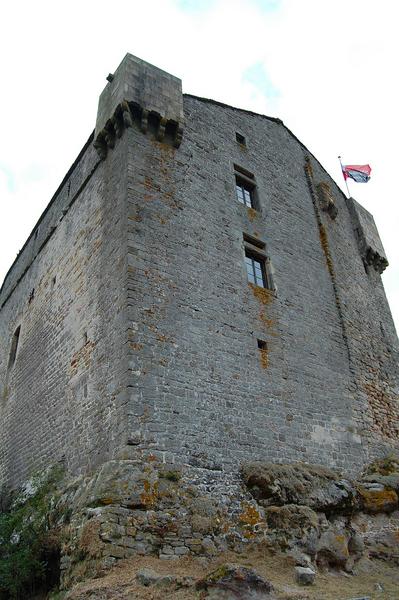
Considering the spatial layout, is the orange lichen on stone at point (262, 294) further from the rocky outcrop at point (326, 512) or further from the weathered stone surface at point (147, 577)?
the weathered stone surface at point (147, 577)

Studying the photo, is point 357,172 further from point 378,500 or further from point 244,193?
point 378,500

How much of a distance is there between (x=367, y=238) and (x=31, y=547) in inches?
516

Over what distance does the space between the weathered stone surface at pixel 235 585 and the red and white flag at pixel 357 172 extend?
1388 centimetres

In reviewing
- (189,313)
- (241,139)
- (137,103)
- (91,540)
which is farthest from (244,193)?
(91,540)

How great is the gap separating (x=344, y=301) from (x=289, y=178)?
388 centimetres

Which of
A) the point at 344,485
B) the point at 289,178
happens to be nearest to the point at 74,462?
the point at 344,485

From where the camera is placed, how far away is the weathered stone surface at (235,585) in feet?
21.5

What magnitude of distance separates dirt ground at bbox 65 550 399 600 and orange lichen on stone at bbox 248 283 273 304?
17.1ft

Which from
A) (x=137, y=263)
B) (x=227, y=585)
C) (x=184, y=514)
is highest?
(x=137, y=263)

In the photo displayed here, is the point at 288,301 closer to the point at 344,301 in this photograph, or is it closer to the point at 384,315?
the point at 344,301

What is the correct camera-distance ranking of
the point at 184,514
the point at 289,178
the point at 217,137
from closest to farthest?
the point at 184,514, the point at 217,137, the point at 289,178

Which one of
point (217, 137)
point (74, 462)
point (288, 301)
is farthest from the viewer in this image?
point (217, 137)

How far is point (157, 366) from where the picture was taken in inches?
357

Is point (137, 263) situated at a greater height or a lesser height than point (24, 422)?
greater
